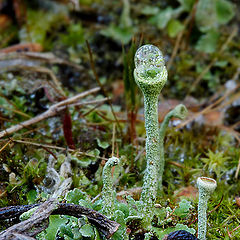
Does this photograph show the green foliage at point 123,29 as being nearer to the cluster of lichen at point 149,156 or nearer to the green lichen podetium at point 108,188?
the cluster of lichen at point 149,156

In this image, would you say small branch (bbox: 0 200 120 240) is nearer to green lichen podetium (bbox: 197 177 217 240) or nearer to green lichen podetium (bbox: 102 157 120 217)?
green lichen podetium (bbox: 102 157 120 217)

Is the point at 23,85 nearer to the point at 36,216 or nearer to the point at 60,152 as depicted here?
the point at 60,152

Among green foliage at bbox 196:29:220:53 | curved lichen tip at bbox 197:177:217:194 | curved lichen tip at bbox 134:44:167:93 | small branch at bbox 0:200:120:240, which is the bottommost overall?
green foliage at bbox 196:29:220:53

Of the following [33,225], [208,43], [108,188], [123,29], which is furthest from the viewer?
[123,29]

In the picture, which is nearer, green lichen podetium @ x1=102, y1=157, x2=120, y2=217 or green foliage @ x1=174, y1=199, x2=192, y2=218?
green lichen podetium @ x1=102, y1=157, x2=120, y2=217

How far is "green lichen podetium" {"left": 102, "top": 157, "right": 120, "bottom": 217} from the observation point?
1.21 meters

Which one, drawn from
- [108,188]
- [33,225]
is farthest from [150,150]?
[33,225]

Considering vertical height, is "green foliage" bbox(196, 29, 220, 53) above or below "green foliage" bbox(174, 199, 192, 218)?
above

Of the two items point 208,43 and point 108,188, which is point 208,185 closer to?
point 108,188

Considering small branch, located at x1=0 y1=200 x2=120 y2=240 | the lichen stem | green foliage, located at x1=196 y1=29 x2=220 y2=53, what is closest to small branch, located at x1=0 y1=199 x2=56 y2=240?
small branch, located at x1=0 y1=200 x2=120 y2=240

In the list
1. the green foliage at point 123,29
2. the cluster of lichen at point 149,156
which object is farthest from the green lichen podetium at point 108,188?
the green foliage at point 123,29

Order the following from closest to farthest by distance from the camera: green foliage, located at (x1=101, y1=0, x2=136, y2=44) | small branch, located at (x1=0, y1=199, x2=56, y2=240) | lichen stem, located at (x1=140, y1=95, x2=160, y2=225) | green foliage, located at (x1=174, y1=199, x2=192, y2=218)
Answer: small branch, located at (x1=0, y1=199, x2=56, y2=240) < lichen stem, located at (x1=140, y1=95, x2=160, y2=225) < green foliage, located at (x1=174, y1=199, x2=192, y2=218) < green foliage, located at (x1=101, y1=0, x2=136, y2=44)

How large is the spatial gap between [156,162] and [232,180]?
2.50 ft

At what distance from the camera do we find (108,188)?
4.11 feet
